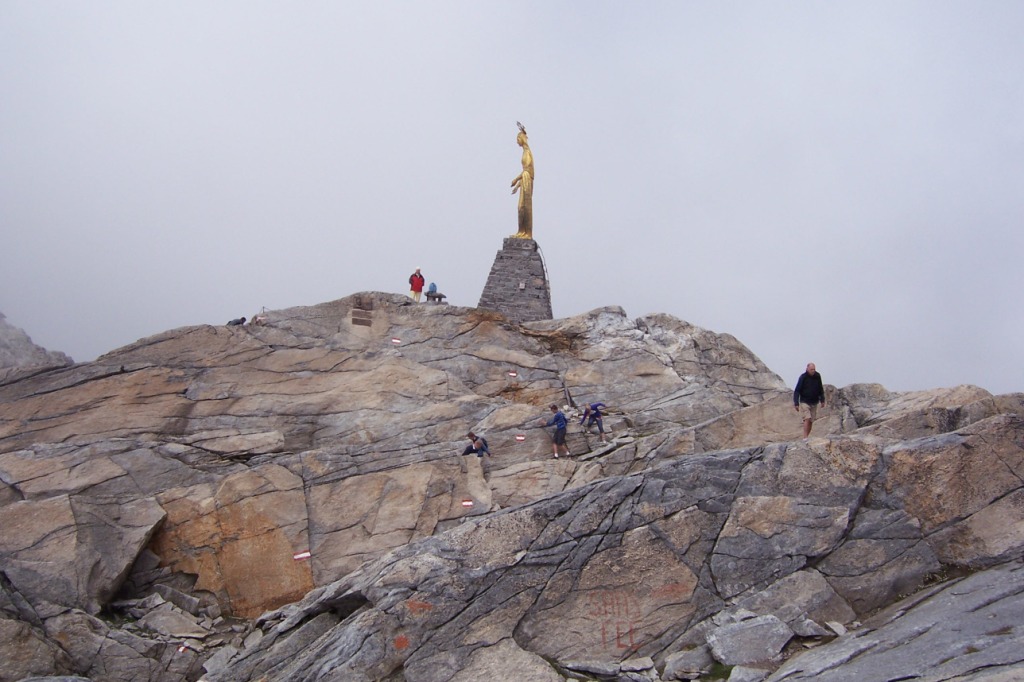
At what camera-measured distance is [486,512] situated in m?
22.0

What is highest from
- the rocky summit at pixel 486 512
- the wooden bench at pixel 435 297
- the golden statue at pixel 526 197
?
the golden statue at pixel 526 197

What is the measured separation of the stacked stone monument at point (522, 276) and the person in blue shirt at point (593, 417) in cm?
709

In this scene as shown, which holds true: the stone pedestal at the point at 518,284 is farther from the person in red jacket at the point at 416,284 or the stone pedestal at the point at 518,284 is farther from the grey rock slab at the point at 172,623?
the grey rock slab at the point at 172,623

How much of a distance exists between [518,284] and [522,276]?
46cm

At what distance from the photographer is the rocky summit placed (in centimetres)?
1451

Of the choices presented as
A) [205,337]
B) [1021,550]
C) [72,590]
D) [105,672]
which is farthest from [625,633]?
[205,337]

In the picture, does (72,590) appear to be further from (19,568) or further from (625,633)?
(625,633)

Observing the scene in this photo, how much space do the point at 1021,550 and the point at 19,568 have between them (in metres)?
20.0

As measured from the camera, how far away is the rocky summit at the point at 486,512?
47.6 feet

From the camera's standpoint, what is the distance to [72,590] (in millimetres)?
19375

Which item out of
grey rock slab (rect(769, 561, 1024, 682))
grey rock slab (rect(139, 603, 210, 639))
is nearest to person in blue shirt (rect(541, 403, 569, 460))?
grey rock slab (rect(139, 603, 210, 639))

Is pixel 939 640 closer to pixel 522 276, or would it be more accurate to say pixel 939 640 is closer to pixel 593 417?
pixel 593 417

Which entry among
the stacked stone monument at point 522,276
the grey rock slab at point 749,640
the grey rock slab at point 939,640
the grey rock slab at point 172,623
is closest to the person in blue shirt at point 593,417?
the stacked stone monument at point 522,276

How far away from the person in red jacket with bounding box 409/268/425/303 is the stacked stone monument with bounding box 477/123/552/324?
2.31 m
